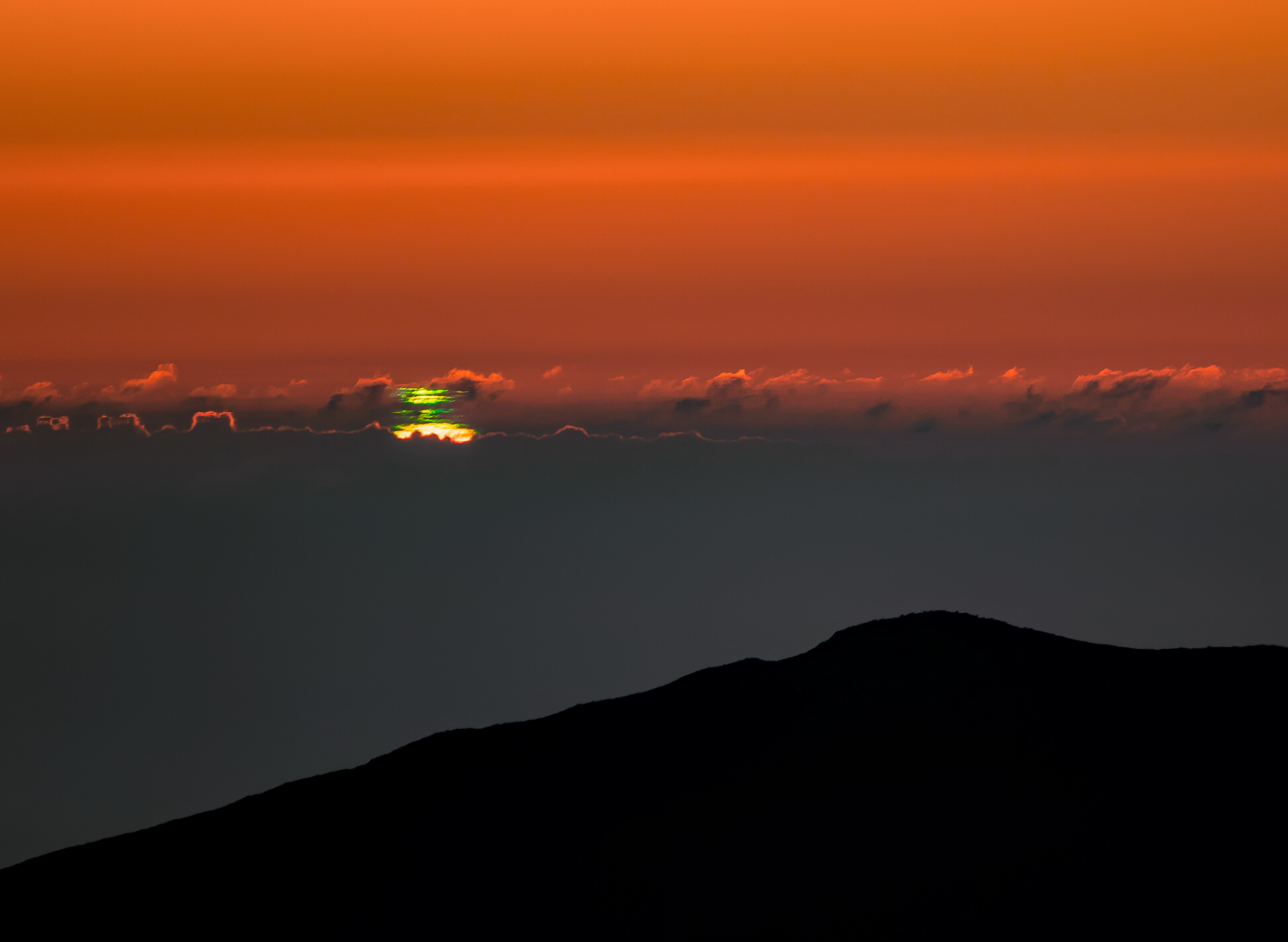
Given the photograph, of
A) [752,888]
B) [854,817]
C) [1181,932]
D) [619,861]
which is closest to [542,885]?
[619,861]

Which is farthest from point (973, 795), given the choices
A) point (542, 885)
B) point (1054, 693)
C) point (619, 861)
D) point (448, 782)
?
point (448, 782)

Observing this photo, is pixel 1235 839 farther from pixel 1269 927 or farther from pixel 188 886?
pixel 188 886

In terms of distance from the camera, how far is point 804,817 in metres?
41.9

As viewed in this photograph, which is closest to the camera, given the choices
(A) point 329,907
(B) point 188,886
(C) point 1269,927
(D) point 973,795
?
(C) point 1269,927

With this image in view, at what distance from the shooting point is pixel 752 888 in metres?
38.9

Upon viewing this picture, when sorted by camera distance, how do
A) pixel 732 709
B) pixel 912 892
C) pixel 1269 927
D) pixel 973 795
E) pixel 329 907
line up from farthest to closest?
1. pixel 732 709
2. pixel 329 907
3. pixel 973 795
4. pixel 912 892
5. pixel 1269 927

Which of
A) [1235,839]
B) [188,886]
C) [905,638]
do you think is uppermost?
[905,638]

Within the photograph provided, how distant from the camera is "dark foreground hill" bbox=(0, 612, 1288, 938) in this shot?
122ft

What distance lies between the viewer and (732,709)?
51438 millimetres

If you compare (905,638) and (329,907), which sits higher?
(905,638)

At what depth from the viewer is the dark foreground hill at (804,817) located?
37281 millimetres

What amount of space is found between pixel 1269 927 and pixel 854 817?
41.3 feet

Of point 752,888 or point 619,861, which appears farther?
point 619,861

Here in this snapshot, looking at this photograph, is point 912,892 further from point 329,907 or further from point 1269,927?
point 329,907
